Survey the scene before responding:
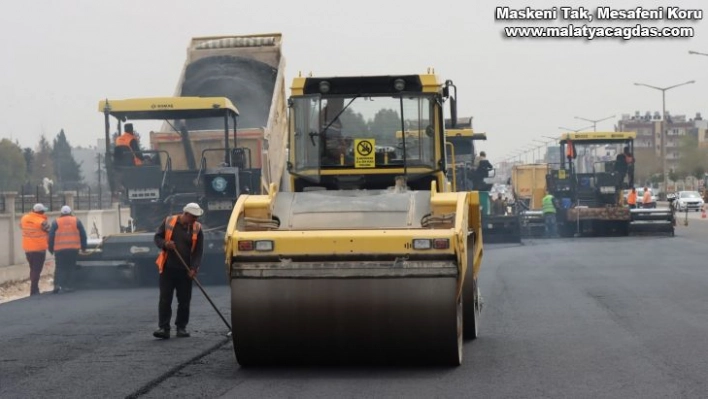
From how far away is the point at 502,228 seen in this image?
29219 mm

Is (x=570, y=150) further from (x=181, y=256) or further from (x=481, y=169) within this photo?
(x=181, y=256)

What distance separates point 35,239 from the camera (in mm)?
19234

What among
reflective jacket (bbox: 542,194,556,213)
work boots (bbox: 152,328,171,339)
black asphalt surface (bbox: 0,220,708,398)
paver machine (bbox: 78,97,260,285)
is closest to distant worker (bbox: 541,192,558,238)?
reflective jacket (bbox: 542,194,556,213)

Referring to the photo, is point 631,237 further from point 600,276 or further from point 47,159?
point 47,159

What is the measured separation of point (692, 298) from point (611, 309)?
5.49 ft

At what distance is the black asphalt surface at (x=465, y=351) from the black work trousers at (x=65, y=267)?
0.90 m

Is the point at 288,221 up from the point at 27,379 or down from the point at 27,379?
up

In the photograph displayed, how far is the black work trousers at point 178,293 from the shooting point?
1154cm

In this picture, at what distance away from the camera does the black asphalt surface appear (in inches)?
321

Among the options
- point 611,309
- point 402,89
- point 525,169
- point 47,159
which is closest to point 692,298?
point 611,309

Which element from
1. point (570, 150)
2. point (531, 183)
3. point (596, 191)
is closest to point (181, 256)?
point (596, 191)

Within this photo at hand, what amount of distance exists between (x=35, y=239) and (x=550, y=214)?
1503 centimetres

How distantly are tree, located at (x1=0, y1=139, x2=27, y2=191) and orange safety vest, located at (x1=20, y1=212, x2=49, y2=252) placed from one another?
44596 millimetres

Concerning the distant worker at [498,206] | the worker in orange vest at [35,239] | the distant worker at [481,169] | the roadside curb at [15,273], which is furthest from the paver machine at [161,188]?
the distant worker at [498,206]
